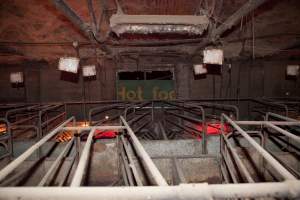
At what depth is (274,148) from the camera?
16.3 feet

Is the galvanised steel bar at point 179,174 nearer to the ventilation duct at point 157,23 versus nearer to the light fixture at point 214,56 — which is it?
the light fixture at point 214,56

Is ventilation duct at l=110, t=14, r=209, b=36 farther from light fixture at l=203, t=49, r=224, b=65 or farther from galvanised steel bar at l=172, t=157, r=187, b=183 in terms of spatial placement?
galvanised steel bar at l=172, t=157, r=187, b=183

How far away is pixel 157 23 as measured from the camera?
3770mm

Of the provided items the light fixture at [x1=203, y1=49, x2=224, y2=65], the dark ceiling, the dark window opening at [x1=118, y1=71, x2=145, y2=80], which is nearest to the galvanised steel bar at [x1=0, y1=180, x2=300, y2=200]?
the dark ceiling

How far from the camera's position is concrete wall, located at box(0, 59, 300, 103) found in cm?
930

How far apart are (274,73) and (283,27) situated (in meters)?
3.56

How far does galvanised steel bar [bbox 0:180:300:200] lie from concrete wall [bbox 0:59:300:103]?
27.1ft

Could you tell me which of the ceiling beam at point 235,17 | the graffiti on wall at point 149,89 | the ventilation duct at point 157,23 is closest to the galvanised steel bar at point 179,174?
the ventilation duct at point 157,23

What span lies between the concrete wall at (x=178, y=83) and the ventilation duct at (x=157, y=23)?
18.2 feet

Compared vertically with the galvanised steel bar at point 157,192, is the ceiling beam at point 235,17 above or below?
above

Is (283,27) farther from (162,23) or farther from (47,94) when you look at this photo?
(47,94)

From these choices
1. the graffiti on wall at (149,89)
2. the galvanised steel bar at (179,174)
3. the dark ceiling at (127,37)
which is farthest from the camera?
the graffiti on wall at (149,89)

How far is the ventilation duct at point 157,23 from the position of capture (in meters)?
3.71

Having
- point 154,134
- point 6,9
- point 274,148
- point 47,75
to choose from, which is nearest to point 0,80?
point 47,75
